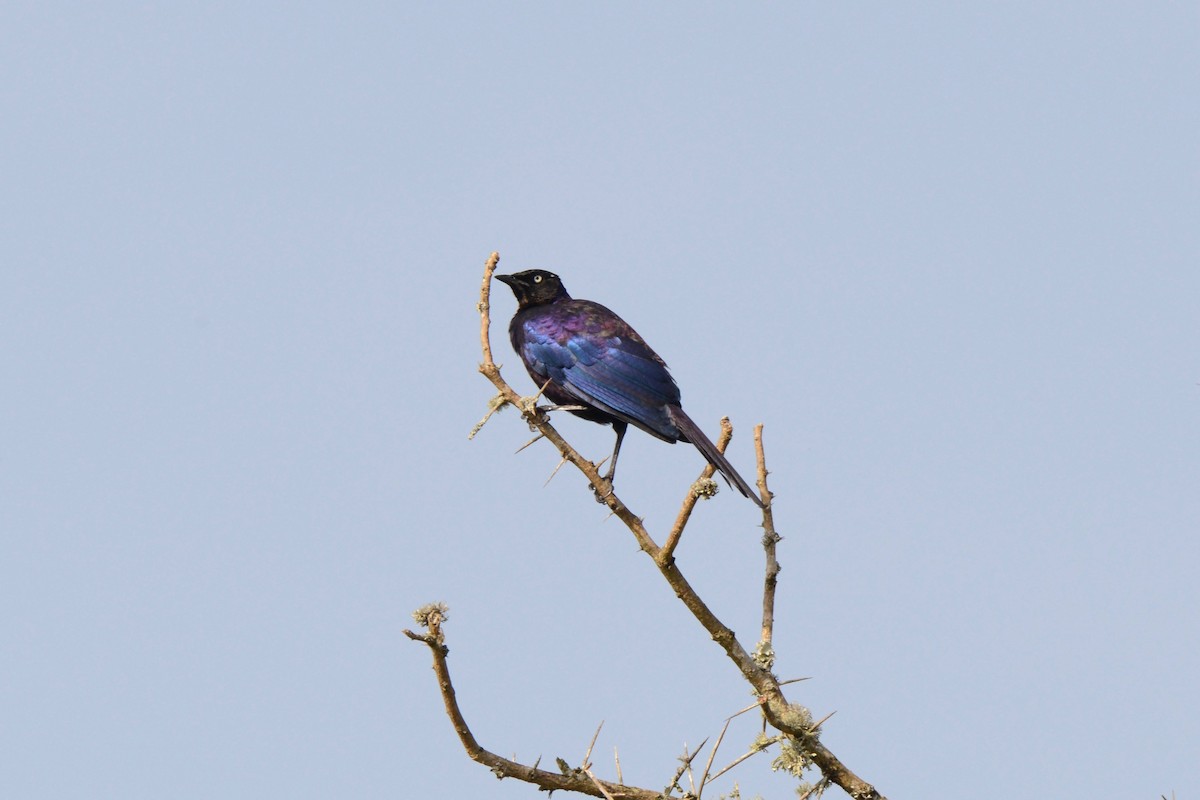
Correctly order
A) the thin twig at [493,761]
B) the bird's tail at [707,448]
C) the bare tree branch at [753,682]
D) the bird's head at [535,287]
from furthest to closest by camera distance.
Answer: the bird's head at [535,287] < the bird's tail at [707,448] < the bare tree branch at [753,682] < the thin twig at [493,761]

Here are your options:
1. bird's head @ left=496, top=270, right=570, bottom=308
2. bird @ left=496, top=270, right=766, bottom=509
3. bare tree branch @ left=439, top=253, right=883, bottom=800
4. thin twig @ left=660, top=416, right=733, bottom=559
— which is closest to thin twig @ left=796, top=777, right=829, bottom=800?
bare tree branch @ left=439, top=253, right=883, bottom=800

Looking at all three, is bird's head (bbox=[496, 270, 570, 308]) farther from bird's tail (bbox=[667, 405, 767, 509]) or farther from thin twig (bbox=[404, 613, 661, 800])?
thin twig (bbox=[404, 613, 661, 800])

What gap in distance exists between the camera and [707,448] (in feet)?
24.7

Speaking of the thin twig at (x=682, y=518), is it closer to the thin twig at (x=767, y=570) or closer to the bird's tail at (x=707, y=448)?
the thin twig at (x=767, y=570)

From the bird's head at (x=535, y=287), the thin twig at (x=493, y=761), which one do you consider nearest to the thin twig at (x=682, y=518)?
the thin twig at (x=493, y=761)

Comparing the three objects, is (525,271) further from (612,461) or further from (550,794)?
(550,794)

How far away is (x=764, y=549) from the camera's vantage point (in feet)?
17.9

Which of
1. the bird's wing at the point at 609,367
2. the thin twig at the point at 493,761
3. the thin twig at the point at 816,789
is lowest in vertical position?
the thin twig at the point at 816,789

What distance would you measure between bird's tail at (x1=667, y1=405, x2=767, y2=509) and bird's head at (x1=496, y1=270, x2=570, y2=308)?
2.07m

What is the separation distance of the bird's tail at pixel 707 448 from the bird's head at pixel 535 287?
6.81 feet

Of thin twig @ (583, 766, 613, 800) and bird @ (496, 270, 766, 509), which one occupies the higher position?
bird @ (496, 270, 766, 509)

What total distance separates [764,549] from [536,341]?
3.66m

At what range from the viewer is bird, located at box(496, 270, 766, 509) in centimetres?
791

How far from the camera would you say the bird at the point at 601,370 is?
26.0ft
